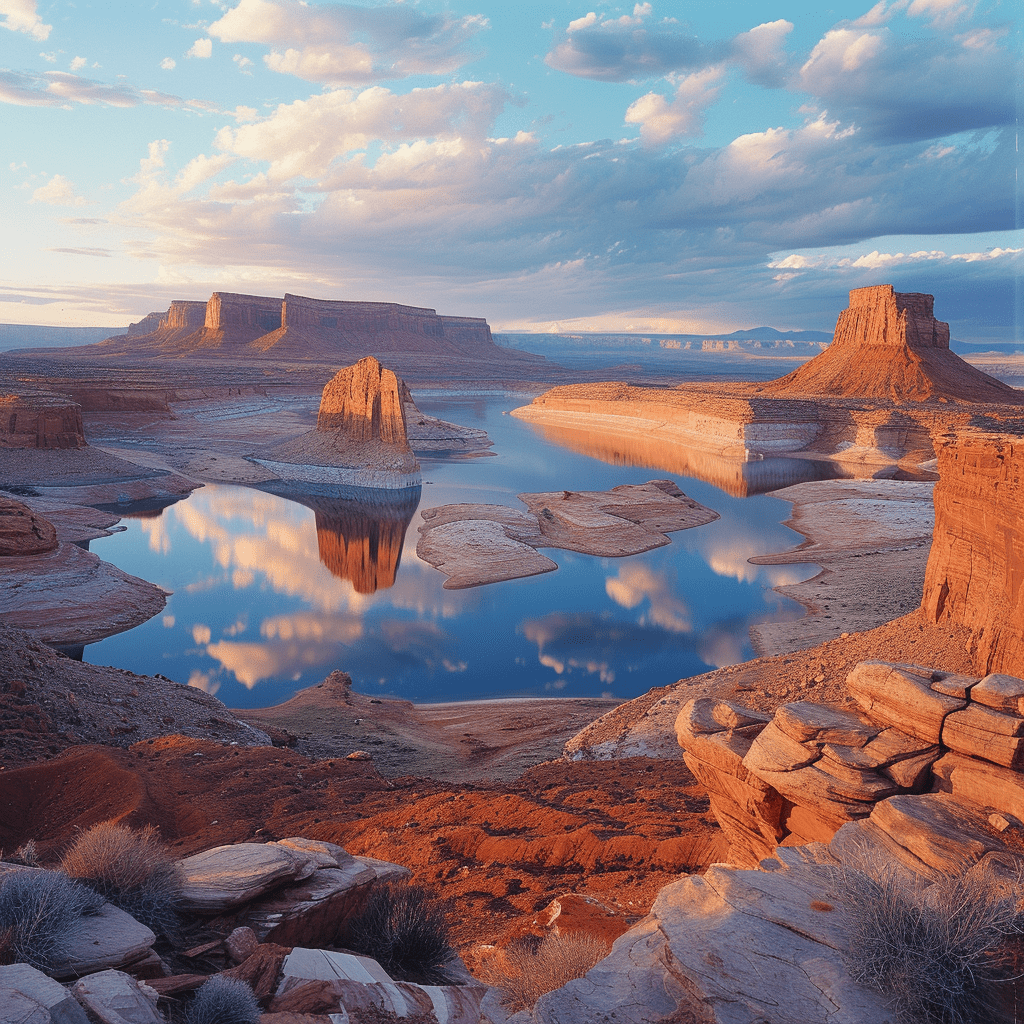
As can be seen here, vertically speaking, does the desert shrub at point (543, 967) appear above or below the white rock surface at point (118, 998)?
below

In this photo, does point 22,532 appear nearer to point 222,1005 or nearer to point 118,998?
point 118,998

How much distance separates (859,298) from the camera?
90000 mm

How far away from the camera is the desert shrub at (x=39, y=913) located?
3926mm

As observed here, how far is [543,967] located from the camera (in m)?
4.73

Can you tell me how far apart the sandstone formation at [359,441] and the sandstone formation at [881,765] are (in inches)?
1611

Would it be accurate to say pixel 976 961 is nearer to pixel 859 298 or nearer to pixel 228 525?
pixel 228 525

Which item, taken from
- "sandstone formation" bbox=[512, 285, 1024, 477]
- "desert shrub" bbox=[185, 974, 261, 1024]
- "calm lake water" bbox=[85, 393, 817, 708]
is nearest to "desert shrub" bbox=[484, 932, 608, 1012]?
"desert shrub" bbox=[185, 974, 261, 1024]

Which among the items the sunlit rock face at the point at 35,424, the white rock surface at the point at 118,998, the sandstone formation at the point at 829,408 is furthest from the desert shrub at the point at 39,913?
the sandstone formation at the point at 829,408

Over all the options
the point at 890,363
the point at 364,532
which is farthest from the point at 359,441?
the point at 890,363

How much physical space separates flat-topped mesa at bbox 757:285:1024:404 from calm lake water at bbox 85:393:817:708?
1907 inches

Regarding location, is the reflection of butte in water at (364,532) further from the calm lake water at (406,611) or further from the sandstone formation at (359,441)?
the sandstone formation at (359,441)

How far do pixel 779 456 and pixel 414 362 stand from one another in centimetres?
10648

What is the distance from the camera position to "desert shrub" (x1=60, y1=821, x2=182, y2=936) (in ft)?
16.1

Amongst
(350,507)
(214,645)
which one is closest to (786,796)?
(214,645)
